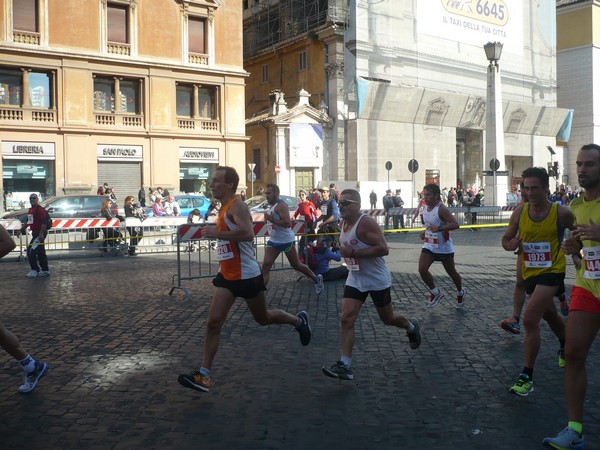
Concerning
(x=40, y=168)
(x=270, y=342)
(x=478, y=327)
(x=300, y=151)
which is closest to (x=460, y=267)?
(x=478, y=327)

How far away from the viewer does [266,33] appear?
47.7 m

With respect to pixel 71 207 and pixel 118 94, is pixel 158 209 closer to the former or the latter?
pixel 71 207

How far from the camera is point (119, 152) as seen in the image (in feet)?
109

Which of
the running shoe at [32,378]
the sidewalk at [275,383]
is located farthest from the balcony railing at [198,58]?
the running shoe at [32,378]

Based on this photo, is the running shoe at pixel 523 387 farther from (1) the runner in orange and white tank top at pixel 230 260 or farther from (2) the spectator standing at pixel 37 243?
(2) the spectator standing at pixel 37 243

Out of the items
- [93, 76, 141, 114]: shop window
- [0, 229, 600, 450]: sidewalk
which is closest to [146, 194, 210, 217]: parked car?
[93, 76, 141, 114]: shop window

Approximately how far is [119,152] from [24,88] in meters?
5.05

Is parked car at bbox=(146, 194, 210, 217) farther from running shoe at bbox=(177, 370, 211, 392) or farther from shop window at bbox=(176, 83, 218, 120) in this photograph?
running shoe at bbox=(177, 370, 211, 392)

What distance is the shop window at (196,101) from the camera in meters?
35.7

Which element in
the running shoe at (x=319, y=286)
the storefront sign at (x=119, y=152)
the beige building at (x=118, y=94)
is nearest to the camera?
the running shoe at (x=319, y=286)

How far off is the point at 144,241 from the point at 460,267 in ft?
31.9

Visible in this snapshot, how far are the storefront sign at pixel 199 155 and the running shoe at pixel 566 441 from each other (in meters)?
32.2

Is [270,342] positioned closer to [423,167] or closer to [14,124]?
[14,124]

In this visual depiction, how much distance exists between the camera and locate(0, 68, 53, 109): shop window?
30.6 metres
